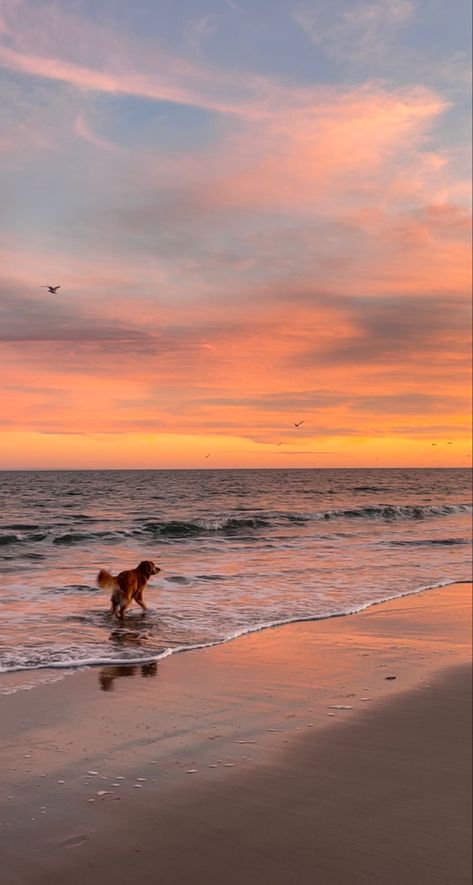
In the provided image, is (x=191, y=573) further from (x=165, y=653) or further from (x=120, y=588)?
(x=165, y=653)

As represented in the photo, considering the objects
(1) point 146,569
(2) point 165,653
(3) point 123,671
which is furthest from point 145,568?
(3) point 123,671

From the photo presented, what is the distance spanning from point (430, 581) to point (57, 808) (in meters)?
11.7

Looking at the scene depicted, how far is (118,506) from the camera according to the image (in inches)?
1571

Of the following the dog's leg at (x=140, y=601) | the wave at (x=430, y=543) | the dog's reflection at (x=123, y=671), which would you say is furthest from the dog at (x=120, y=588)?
the wave at (x=430, y=543)

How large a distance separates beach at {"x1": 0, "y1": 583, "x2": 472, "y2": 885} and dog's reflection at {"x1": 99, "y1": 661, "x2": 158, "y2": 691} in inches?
1.2

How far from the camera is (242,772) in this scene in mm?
5023

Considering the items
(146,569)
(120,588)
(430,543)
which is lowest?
(430,543)

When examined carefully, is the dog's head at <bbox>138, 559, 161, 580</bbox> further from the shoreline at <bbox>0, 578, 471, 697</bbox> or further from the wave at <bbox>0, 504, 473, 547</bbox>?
the wave at <bbox>0, 504, 473, 547</bbox>

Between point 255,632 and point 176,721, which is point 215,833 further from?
point 255,632

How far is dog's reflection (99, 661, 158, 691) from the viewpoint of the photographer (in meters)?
7.18

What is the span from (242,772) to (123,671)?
112 inches

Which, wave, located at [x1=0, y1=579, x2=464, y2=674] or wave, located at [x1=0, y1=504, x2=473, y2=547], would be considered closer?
wave, located at [x1=0, y1=579, x2=464, y2=674]

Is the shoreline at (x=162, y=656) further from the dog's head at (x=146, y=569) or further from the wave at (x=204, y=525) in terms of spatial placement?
the wave at (x=204, y=525)

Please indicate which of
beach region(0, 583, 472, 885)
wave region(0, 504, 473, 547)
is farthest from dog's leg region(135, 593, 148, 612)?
wave region(0, 504, 473, 547)
